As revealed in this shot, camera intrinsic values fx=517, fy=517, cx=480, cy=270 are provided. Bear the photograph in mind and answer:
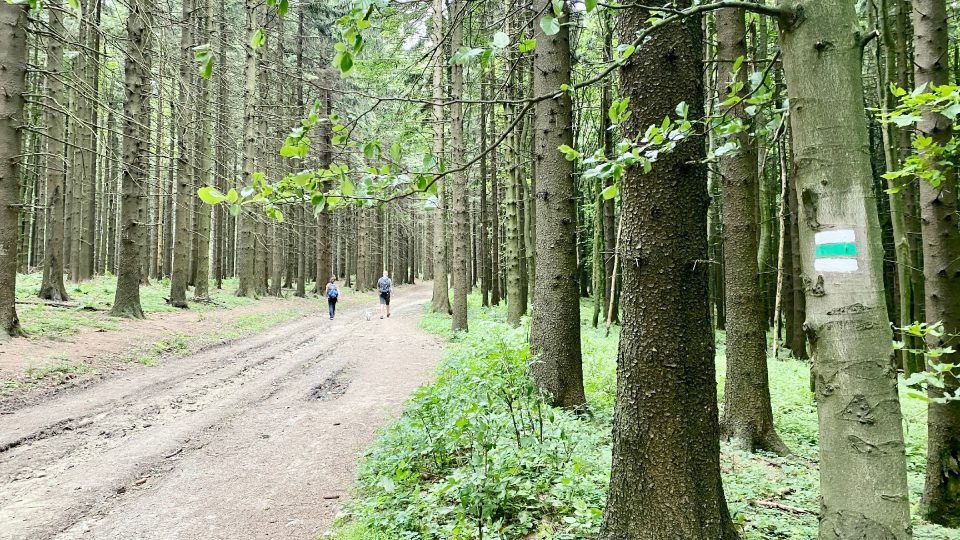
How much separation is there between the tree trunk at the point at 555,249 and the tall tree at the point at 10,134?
32.6ft

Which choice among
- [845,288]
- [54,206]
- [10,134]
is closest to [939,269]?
[845,288]

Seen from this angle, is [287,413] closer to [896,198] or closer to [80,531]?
[80,531]

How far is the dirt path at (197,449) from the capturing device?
4394 mm

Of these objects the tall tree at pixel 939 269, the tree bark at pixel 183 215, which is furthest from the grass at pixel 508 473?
the tree bark at pixel 183 215

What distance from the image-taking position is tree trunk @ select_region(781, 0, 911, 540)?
2.03 meters

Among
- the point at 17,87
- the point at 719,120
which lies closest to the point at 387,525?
the point at 719,120

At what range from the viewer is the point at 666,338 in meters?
3.00

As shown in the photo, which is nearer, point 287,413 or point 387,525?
point 387,525

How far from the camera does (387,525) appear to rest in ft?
13.3

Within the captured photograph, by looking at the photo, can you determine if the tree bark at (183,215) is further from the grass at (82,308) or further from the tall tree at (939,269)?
the tall tree at (939,269)

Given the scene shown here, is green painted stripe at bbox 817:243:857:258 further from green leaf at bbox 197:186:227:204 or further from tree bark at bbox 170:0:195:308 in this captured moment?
tree bark at bbox 170:0:195:308

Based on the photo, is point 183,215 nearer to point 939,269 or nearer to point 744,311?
point 744,311

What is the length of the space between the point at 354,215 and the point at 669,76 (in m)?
36.8

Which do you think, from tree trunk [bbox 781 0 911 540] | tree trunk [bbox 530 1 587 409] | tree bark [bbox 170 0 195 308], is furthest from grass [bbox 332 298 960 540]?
tree bark [bbox 170 0 195 308]
